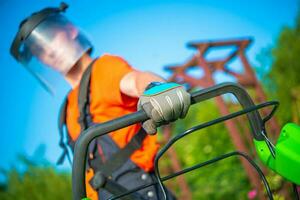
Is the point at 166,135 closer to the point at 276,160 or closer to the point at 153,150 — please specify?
Answer: the point at 153,150

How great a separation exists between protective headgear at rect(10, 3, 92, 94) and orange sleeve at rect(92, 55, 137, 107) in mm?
325

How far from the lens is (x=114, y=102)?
5.41 ft

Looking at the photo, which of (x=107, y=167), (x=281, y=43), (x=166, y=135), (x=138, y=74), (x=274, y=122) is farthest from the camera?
(x=281, y=43)

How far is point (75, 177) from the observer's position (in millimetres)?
853

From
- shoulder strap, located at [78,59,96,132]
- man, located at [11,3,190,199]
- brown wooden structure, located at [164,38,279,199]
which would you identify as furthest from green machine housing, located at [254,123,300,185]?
brown wooden structure, located at [164,38,279,199]

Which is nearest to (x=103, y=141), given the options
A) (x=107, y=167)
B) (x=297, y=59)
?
(x=107, y=167)

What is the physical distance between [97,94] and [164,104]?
82 centimetres

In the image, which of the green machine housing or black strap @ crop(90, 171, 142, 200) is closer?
the green machine housing

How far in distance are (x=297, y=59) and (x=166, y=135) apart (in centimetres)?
675

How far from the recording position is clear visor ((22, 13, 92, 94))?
194 centimetres

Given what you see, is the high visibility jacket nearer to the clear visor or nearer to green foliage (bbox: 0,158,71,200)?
the clear visor

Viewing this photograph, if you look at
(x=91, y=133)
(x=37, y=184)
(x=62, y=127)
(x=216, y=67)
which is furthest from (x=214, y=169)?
(x=91, y=133)

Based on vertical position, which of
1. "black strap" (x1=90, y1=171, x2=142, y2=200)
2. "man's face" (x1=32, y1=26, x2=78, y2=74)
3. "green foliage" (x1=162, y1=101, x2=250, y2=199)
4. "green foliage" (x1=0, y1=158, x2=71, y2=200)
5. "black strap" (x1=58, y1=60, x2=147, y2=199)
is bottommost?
"green foliage" (x1=162, y1=101, x2=250, y2=199)

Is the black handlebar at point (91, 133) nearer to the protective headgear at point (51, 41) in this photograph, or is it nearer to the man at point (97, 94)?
the man at point (97, 94)
